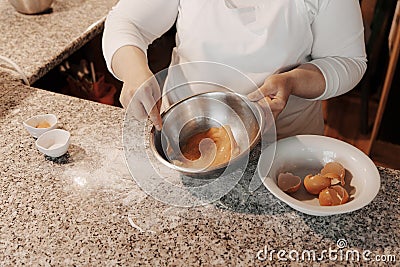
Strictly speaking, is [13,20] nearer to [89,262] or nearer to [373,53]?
[89,262]

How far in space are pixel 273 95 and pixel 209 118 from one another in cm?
14

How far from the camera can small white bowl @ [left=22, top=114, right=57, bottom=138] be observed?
1.06 metres

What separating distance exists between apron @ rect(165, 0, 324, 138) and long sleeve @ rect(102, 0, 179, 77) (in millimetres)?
37

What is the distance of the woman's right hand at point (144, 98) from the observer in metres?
0.95

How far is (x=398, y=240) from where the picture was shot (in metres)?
0.84

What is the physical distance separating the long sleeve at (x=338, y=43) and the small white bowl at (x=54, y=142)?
548 millimetres

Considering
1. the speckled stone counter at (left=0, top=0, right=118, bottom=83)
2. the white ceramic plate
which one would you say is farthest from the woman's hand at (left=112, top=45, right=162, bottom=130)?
the speckled stone counter at (left=0, top=0, right=118, bottom=83)

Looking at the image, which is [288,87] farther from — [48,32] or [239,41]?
[48,32]

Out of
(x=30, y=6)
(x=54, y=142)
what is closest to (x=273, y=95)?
(x=54, y=142)

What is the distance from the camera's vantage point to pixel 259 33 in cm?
106

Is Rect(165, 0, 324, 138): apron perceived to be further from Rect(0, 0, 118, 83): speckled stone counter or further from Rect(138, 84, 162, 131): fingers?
Rect(0, 0, 118, 83): speckled stone counter

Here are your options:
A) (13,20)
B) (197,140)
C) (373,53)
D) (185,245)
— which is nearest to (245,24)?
(197,140)

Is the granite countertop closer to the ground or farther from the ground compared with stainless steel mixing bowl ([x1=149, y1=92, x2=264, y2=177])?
closer to the ground

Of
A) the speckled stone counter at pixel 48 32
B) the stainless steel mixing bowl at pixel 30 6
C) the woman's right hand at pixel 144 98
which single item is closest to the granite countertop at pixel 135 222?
the woman's right hand at pixel 144 98
